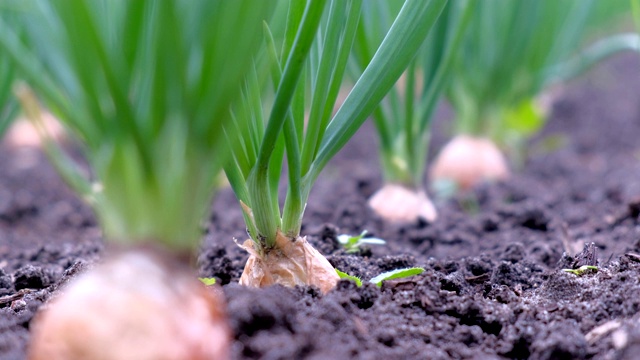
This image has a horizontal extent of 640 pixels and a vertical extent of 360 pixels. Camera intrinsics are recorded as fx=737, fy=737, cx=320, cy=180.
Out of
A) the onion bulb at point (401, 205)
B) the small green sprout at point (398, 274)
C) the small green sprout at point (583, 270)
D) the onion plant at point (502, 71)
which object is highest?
the onion plant at point (502, 71)

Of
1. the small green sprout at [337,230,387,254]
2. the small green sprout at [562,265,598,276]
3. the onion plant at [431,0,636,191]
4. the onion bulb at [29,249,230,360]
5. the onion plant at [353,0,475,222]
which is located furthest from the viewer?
the onion plant at [431,0,636,191]

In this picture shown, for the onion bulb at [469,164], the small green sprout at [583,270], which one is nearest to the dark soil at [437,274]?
the small green sprout at [583,270]

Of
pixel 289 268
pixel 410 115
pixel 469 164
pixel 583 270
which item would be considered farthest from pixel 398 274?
pixel 469 164

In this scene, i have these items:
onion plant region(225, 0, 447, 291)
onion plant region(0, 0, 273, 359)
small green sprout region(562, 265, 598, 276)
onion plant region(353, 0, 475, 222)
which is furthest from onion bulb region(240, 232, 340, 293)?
onion plant region(353, 0, 475, 222)

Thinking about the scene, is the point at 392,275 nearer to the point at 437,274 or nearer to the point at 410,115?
the point at 437,274

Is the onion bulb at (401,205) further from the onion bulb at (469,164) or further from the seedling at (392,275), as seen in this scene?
the seedling at (392,275)

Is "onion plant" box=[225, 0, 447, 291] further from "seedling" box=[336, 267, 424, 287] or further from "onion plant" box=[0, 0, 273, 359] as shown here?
"onion plant" box=[0, 0, 273, 359]

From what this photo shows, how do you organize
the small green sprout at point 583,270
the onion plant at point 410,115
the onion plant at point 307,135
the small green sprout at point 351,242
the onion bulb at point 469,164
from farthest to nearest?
the onion bulb at point 469,164, the onion plant at point 410,115, the small green sprout at point 351,242, the small green sprout at point 583,270, the onion plant at point 307,135
